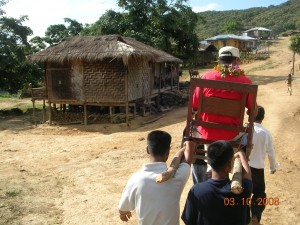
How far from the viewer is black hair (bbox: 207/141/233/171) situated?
8.86 ft

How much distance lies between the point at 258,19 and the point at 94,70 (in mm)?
89475

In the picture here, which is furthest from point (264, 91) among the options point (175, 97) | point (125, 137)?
point (125, 137)

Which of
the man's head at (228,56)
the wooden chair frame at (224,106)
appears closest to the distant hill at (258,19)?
the man's head at (228,56)

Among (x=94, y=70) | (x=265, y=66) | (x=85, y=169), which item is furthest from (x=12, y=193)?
(x=265, y=66)

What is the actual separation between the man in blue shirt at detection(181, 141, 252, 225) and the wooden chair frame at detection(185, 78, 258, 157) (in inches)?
27.1

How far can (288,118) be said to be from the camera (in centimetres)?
1321

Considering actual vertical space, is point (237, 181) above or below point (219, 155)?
below

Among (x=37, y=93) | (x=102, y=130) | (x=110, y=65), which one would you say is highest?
(x=110, y=65)

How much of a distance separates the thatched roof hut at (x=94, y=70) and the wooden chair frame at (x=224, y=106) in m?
10.7

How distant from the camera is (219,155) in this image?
2697mm

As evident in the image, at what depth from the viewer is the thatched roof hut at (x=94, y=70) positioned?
14.6 metres

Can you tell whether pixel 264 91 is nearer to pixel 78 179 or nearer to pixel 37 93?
pixel 37 93

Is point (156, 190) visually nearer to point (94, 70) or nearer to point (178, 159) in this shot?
point (178, 159)

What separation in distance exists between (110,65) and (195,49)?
15.0 metres
